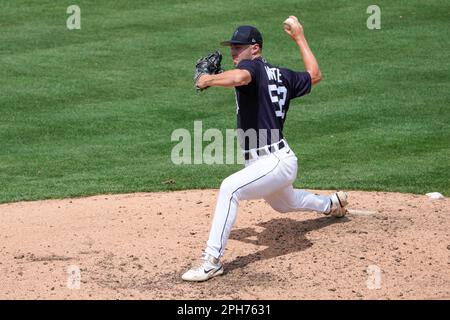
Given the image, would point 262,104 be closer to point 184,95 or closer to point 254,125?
point 254,125

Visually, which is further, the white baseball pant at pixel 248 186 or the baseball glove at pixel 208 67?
the white baseball pant at pixel 248 186

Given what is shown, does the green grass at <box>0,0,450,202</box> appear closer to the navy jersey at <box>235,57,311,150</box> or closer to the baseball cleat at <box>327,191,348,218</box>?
the baseball cleat at <box>327,191,348,218</box>

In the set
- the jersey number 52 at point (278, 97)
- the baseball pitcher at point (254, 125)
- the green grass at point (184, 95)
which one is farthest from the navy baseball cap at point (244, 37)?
the green grass at point (184, 95)

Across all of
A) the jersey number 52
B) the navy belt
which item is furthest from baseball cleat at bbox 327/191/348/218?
the jersey number 52

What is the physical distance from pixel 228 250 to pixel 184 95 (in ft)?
19.5

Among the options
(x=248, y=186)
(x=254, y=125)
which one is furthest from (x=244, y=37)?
(x=248, y=186)

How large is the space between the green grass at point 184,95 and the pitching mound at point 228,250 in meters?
0.91

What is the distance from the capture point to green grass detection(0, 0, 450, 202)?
10578 mm

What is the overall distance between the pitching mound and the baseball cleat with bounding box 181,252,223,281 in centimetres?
7

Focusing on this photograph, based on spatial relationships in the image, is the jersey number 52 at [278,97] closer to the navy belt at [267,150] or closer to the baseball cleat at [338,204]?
the navy belt at [267,150]

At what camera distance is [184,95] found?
44.1 ft

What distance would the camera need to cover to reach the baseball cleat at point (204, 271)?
23.1 ft

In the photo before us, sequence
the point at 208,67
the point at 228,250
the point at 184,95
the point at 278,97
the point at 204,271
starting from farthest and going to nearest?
the point at 184,95 → the point at 228,250 → the point at 278,97 → the point at 204,271 → the point at 208,67

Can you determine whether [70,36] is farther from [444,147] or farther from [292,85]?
[292,85]
